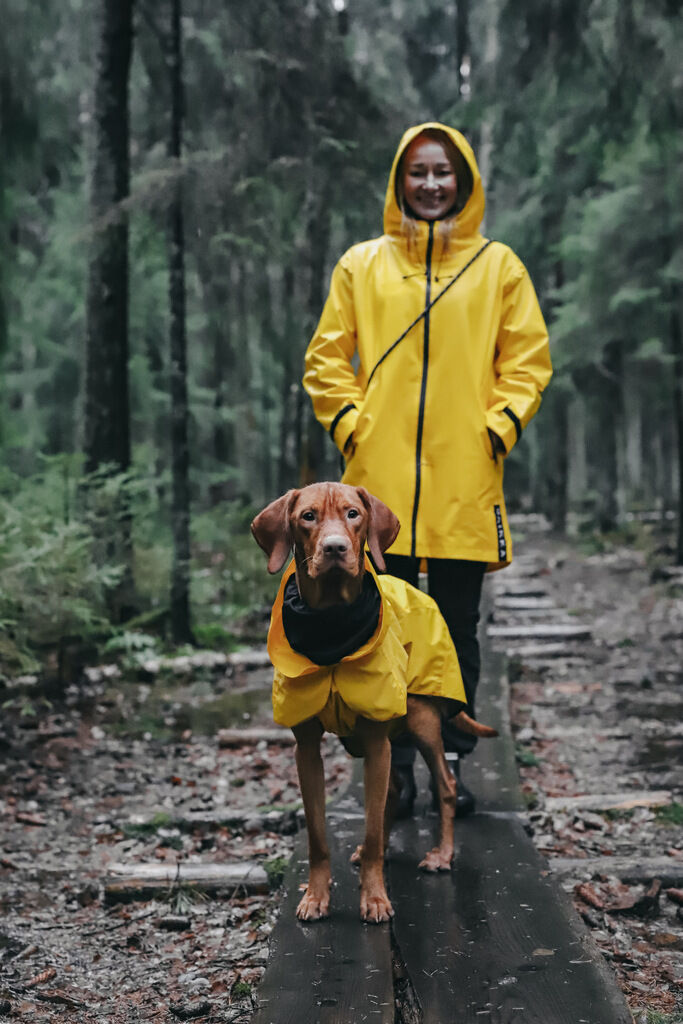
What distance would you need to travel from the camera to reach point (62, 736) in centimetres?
582

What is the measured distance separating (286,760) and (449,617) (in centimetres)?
227

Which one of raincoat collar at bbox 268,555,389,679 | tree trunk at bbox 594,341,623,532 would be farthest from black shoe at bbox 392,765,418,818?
tree trunk at bbox 594,341,623,532

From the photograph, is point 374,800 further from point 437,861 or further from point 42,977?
point 42,977

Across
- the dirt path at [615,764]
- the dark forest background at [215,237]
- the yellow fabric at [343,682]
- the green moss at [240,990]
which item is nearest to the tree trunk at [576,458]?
the dark forest background at [215,237]

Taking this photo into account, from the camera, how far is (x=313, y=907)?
296 cm

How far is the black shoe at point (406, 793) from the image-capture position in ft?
12.7

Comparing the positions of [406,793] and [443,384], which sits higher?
[443,384]

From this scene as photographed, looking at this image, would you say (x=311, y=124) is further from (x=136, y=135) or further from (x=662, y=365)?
(x=662, y=365)

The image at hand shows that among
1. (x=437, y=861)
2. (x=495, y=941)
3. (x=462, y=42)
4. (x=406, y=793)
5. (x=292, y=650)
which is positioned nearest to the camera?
(x=495, y=941)

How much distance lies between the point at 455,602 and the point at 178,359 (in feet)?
17.5

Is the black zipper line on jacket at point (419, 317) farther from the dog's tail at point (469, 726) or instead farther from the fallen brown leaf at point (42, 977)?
the fallen brown leaf at point (42, 977)

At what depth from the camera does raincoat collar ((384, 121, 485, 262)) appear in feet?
12.2

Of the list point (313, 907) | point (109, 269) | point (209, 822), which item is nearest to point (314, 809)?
point (313, 907)

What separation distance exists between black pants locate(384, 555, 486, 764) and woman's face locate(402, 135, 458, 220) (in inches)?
55.9
